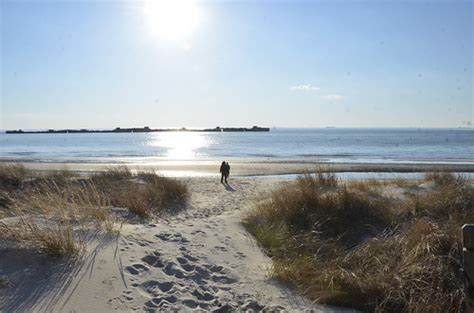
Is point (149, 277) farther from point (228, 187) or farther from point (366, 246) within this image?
point (228, 187)

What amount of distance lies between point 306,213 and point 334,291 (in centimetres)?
385

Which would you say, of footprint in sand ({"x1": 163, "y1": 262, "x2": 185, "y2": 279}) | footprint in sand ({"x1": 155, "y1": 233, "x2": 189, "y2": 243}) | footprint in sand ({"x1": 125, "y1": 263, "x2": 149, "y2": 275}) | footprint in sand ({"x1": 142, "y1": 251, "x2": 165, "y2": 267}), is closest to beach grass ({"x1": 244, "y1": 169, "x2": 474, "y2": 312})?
footprint in sand ({"x1": 163, "y1": 262, "x2": 185, "y2": 279})

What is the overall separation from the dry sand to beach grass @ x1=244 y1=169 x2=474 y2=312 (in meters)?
0.46

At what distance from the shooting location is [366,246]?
734 cm

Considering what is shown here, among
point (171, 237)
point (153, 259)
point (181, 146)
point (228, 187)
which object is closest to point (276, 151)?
point (181, 146)

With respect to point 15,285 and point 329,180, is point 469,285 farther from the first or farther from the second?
point 329,180

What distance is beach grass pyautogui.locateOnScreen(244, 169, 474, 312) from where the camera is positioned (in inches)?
222

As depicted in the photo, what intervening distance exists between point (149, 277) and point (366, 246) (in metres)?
3.91

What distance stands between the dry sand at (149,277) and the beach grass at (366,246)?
0.46 metres

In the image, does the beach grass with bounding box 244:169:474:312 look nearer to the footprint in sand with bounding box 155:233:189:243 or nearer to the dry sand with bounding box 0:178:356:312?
the dry sand with bounding box 0:178:356:312

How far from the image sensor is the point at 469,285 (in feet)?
15.2

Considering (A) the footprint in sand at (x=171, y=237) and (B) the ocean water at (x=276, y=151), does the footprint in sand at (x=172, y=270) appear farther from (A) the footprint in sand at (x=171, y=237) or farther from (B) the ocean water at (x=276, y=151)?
(B) the ocean water at (x=276, y=151)

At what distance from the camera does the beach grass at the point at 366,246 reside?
18.5 feet

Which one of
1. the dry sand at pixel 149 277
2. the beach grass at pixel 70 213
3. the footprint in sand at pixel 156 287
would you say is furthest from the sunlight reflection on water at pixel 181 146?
the footprint in sand at pixel 156 287
